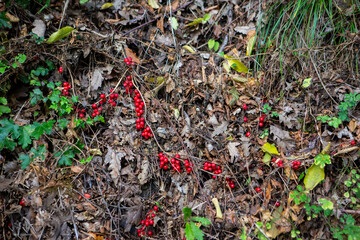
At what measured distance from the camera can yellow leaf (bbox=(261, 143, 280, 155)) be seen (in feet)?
9.31

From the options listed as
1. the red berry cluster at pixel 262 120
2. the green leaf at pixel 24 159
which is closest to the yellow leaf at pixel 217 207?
the red berry cluster at pixel 262 120

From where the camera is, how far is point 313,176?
267 centimetres

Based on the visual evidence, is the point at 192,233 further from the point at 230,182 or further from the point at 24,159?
the point at 24,159

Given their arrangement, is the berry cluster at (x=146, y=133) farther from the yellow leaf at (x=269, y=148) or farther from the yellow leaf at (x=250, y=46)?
the yellow leaf at (x=250, y=46)

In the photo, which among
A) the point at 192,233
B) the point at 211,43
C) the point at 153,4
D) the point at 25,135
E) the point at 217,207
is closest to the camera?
the point at 192,233

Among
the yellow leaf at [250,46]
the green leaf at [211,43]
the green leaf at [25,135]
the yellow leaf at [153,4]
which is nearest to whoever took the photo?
the green leaf at [25,135]

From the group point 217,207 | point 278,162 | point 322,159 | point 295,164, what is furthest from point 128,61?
point 322,159

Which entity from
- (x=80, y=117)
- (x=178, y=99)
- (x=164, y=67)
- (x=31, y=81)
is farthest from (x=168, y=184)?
(x=31, y=81)

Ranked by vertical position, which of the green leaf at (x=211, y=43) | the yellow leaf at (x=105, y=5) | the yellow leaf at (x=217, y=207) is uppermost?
the yellow leaf at (x=105, y=5)

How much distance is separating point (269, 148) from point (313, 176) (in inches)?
20.3

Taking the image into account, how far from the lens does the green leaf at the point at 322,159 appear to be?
8.33 feet

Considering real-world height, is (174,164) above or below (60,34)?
below

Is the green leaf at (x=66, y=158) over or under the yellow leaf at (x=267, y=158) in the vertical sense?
under

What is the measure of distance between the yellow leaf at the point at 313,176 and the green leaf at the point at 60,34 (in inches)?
124
